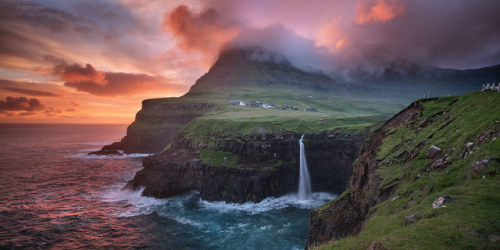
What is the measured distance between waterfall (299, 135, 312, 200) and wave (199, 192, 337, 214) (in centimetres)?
189

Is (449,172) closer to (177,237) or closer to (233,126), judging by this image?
(177,237)

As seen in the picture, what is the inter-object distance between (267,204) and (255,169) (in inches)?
364

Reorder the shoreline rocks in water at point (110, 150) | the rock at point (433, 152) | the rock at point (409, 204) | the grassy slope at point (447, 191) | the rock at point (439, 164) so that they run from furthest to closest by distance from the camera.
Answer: the shoreline rocks in water at point (110, 150)
the rock at point (433, 152)
the rock at point (439, 164)
the rock at point (409, 204)
the grassy slope at point (447, 191)

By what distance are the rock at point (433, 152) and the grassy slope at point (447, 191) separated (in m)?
0.54

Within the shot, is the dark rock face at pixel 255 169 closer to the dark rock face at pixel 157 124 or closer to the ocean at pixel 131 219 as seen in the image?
the ocean at pixel 131 219

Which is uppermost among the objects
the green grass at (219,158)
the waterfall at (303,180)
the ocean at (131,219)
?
the green grass at (219,158)

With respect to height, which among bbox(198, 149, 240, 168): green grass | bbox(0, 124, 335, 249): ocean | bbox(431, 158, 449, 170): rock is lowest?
bbox(0, 124, 335, 249): ocean

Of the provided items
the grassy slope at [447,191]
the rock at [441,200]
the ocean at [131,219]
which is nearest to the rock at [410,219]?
the grassy slope at [447,191]

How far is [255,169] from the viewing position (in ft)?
213

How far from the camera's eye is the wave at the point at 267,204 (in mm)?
58250

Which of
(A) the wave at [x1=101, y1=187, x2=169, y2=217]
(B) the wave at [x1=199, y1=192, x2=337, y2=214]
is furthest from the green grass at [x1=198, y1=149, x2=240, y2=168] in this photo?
(A) the wave at [x1=101, y1=187, x2=169, y2=217]

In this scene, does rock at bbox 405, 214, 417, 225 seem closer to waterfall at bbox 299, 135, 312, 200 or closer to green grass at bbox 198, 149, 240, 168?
waterfall at bbox 299, 135, 312, 200

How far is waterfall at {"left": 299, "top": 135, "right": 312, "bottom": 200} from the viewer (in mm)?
67256

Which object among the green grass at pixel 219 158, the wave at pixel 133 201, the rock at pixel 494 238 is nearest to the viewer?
the rock at pixel 494 238
